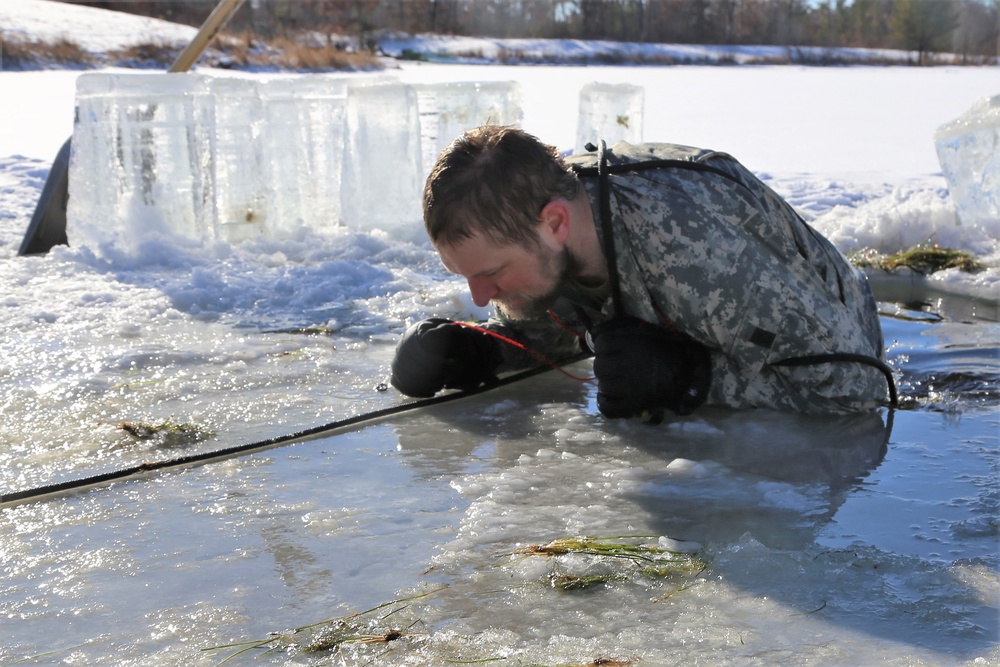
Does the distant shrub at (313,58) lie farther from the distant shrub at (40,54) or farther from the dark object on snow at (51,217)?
the dark object on snow at (51,217)

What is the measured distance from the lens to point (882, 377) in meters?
3.15

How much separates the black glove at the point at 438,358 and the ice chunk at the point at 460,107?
144 inches

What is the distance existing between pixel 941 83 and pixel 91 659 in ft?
68.8

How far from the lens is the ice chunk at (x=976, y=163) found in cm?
589

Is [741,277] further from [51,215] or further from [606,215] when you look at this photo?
[51,215]

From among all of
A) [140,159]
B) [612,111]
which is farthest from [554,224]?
[612,111]

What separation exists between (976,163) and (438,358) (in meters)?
4.04

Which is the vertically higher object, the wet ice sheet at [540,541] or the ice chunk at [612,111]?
the ice chunk at [612,111]

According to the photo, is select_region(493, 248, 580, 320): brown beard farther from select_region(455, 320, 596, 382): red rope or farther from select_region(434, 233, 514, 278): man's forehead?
select_region(455, 320, 596, 382): red rope

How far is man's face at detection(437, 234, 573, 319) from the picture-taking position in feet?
8.98

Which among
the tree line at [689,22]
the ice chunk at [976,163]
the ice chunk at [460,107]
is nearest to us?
the ice chunk at [976,163]

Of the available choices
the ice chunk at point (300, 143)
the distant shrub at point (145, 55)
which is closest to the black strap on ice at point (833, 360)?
the ice chunk at point (300, 143)

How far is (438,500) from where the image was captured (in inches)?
102

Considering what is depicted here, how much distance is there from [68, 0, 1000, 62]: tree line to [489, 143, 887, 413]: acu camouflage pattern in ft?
63.3
